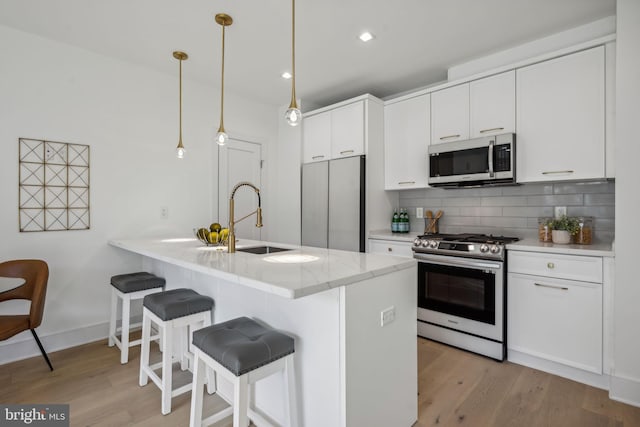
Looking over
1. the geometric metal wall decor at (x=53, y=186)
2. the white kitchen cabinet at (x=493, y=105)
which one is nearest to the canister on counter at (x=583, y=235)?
the white kitchen cabinet at (x=493, y=105)

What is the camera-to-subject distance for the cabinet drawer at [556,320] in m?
2.15

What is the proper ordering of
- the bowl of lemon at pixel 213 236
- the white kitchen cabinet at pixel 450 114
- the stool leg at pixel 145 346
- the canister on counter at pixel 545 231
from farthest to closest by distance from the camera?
1. the white kitchen cabinet at pixel 450 114
2. the canister on counter at pixel 545 231
3. the bowl of lemon at pixel 213 236
4. the stool leg at pixel 145 346

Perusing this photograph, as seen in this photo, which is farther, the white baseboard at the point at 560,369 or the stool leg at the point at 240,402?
the white baseboard at the point at 560,369

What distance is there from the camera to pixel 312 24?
243 cm

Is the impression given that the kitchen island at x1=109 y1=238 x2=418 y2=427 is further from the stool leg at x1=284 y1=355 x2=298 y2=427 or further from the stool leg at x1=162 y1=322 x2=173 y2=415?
the stool leg at x1=162 y1=322 x2=173 y2=415

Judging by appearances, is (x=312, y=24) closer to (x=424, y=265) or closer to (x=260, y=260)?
(x=260, y=260)

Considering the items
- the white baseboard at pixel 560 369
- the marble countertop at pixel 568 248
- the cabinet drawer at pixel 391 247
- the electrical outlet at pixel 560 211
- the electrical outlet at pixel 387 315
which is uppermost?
the electrical outlet at pixel 560 211

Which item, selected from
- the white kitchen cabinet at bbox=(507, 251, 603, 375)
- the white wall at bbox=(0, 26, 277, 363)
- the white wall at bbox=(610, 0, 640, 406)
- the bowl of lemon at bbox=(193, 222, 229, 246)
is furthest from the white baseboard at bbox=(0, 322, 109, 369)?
the white wall at bbox=(610, 0, 640, 406)

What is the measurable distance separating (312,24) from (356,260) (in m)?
1.83

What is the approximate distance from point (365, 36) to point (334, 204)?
171 cm

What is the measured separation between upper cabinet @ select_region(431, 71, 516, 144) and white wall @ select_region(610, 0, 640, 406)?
2.47 ft

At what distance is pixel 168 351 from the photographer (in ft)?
6.05

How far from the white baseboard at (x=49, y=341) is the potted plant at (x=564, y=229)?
12.9 feet

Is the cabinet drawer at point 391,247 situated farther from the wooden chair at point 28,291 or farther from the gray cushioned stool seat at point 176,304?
the wooden chair at point 28,291
